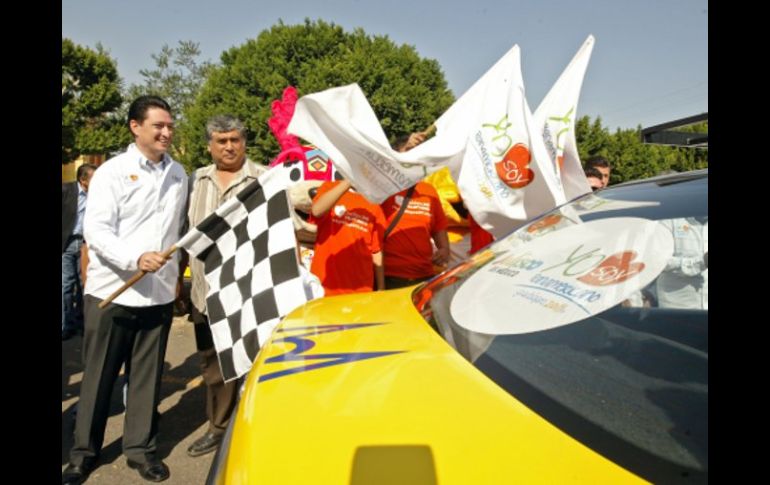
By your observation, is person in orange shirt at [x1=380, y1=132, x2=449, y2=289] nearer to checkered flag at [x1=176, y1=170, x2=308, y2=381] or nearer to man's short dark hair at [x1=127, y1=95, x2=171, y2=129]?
checkered flag at [x1=176, y1=170, x2=308, y2=381]

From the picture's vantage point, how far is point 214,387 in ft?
9.99

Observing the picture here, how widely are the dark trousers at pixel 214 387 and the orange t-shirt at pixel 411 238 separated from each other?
3.63ft

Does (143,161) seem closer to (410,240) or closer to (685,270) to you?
(410,240)

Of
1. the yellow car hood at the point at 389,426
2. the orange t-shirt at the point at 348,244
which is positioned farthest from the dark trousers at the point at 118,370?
the yellow car hood at the point at 389,426

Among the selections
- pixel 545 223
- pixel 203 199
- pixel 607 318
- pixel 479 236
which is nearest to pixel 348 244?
pixel 203 199

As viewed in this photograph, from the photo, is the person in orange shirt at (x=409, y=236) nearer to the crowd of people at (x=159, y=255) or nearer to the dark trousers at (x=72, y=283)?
the crowd of people at (x=159, y=255)

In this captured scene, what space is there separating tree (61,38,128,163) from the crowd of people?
21.6 m

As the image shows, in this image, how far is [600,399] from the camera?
3.94ft

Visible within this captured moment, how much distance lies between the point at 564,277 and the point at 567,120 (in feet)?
5.83

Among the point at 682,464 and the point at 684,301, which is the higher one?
the point at 684,301

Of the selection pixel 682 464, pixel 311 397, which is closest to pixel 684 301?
pixel 682 464

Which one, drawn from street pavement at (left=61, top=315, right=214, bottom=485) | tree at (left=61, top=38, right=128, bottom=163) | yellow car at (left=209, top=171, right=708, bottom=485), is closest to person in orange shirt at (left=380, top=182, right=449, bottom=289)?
yellow car at (left=209, top=171, right=708, bottom=485)
